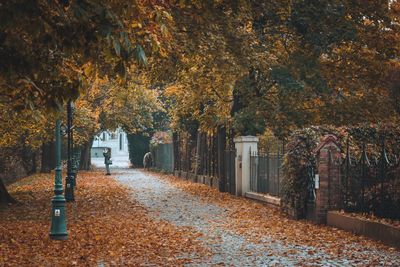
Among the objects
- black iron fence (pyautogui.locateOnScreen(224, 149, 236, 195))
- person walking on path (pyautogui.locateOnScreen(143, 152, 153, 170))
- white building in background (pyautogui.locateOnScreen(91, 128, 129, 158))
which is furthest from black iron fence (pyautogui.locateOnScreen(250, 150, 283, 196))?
white building in background (pyautogui.locateOnScreen(91, 128, 129, 158))

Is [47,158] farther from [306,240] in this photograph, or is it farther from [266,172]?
[306,240]

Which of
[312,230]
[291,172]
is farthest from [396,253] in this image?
[291,172]

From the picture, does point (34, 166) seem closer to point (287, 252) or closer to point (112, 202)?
point (112, 202)

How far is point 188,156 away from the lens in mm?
39719

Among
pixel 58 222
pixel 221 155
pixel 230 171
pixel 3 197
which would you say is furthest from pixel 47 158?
pixel 58 222

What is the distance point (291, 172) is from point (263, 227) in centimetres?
233

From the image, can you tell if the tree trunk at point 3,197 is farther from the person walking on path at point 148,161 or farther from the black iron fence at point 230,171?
the person walking on path at point 148,161

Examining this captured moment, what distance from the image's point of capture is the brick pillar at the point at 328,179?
15.6 metres

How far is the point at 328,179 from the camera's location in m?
15.7

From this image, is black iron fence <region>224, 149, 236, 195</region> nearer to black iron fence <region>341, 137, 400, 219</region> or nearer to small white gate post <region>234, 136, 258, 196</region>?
small white gate post <region>234, 136, 258, 196</region>

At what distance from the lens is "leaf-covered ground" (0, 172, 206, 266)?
1097 centimetres

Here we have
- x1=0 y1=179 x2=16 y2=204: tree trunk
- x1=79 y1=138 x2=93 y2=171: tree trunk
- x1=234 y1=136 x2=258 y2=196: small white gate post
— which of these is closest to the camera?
x1=0 y1=179 x2=16 y2=204: tree trunk

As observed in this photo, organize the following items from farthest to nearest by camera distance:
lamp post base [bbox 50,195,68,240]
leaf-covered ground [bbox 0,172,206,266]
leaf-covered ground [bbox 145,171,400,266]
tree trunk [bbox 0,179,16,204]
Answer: tree trunk [bbox 0,179,16,204], lamp post base [bbox 50,195,68,240], leaf-covered ground [bbox 0,172,206,266], leaf-covered ground [bbox 145,171,400,266]

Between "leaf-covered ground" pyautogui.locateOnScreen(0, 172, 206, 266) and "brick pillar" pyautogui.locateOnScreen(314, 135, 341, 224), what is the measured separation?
10.6 feet
